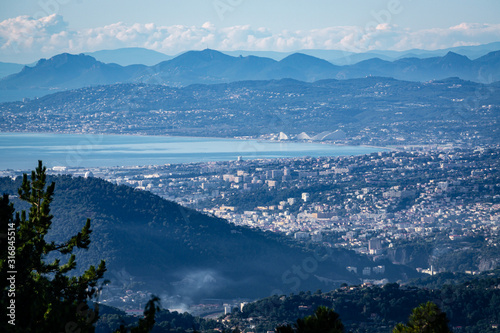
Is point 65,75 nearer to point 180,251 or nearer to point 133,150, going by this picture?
point 133,150

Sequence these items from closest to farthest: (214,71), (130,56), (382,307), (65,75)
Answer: (382,307) → (65,75) → (214,71) → (130,56)

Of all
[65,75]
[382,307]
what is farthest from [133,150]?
[65,75]

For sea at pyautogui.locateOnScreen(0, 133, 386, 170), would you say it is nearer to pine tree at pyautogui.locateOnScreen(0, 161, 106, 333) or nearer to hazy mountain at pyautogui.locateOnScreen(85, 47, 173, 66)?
pine tree at pyautogui.locateOnScreen(0, 161, 106, 333)

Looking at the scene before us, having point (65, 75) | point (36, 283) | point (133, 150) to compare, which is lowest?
point (133, 150)

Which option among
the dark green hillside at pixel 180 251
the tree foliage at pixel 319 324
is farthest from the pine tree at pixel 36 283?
the dark green hillside at pixel 180 251

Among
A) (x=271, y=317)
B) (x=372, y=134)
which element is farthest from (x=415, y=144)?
(x=271, y=317)

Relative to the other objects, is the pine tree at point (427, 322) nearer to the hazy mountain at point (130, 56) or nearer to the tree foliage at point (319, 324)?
the tree foliage at point (319, 324)

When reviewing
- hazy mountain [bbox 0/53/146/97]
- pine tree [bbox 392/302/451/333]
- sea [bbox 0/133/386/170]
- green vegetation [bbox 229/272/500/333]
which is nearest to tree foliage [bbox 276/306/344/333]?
pine tree [bbox 392/302/451/333]
